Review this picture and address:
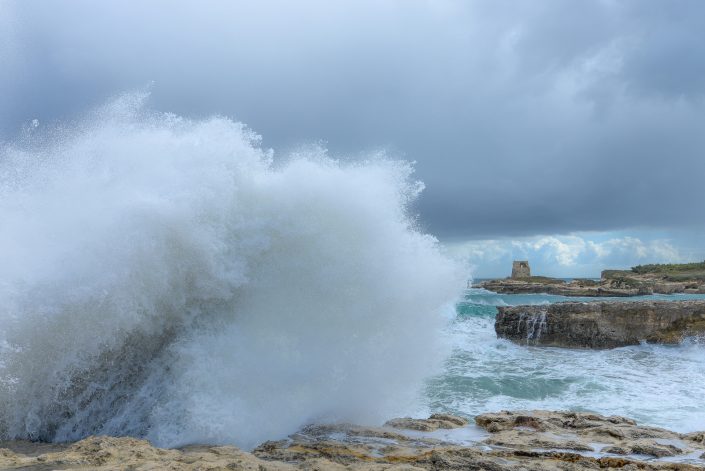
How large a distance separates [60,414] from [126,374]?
88cm

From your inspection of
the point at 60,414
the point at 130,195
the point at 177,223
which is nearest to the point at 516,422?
the point at 177,223

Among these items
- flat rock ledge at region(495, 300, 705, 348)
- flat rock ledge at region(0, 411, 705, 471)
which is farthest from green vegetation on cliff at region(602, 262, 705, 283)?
flat rock ledge at region(0, 411, 705, 471)

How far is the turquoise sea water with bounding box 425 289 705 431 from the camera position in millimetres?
9266

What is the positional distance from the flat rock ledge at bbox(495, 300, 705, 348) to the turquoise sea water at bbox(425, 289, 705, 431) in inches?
18.0

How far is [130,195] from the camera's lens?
7539 millimetres

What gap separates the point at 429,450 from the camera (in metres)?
5.59

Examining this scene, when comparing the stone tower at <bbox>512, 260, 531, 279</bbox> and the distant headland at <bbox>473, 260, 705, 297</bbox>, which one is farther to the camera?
the stone tower at <bbox>512, 260, 531, 279</bbox>

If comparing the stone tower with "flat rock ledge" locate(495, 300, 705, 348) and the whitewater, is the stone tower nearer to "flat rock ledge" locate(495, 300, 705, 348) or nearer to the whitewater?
"flat rock ledge" locate(495, 300, 705, 348)

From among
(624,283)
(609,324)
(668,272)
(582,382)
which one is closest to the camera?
(582,382)

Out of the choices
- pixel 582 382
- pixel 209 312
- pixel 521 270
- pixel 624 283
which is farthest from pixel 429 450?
pixel 521 270

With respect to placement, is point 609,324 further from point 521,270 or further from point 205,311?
point 521,270

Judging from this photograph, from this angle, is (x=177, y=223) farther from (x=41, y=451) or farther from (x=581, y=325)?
(x=581, y=325)

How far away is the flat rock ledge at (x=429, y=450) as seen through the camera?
4.59m

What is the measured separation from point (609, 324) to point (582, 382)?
6.29 m
